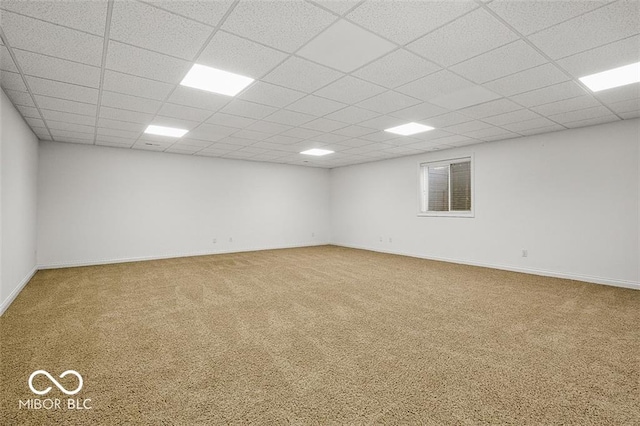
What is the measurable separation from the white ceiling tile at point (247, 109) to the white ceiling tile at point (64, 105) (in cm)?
176

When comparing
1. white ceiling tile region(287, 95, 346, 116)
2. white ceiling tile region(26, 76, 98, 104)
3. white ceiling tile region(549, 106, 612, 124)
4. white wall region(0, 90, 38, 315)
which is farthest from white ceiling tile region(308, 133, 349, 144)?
white wall region(0, 90, 38, 315)

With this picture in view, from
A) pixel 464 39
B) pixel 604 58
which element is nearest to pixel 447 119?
pixel 604 58

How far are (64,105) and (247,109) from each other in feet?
7.65

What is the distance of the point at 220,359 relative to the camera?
246 centimetres

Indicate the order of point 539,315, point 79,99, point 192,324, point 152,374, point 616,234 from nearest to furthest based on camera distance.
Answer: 1. point 152,374
2. point 192,324
3. point 539,315
4. point 79,99
5. point 616,234

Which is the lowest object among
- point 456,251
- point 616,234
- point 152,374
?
point 152,374

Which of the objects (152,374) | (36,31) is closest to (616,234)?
(152,374)

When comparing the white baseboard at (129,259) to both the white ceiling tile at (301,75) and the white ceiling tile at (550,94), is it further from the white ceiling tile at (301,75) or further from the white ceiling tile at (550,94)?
the white ceiling tile at (550,94)

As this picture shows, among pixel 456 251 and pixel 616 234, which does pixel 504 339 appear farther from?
pixel 456 251

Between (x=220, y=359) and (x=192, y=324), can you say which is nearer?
(x=220, y=359)

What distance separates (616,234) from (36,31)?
7.38 meters

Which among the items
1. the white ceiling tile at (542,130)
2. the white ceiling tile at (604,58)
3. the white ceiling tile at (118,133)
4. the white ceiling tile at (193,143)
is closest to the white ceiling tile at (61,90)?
the white ceiling tile at (118,133)

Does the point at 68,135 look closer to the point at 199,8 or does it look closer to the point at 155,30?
the point at 155,30

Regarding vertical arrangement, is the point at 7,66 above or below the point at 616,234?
above
